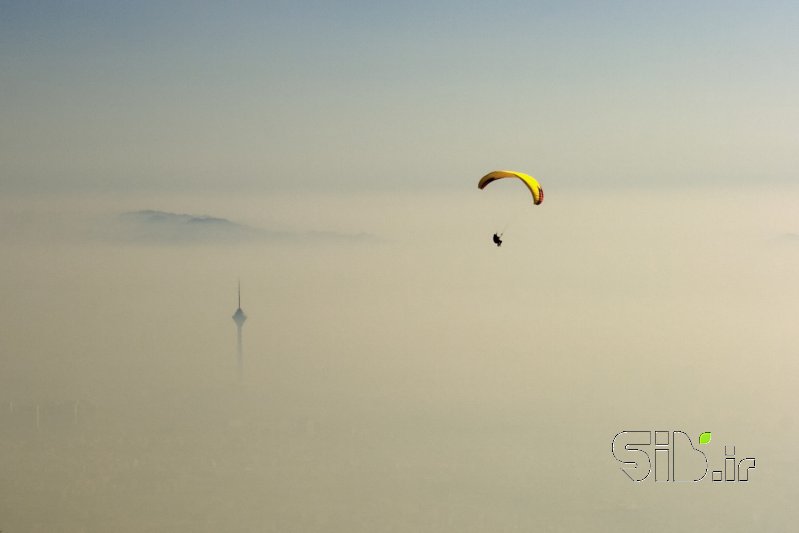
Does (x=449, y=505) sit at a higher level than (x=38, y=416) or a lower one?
lower

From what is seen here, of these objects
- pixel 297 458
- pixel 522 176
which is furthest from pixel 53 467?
pixel 522 176

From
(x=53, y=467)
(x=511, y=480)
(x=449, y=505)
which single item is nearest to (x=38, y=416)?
(x=53, y=467)

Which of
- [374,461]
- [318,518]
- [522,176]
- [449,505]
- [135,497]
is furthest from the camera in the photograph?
[374,461]

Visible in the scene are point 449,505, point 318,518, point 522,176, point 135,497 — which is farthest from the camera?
point 449,505

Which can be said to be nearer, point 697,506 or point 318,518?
point 318,518

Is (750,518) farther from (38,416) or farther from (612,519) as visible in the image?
(38,416)

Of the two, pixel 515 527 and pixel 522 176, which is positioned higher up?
pixel 522 176

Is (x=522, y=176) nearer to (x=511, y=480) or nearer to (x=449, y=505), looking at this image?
(x=449, y=505)

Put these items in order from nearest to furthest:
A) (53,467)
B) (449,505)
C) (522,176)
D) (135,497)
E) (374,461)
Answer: (522,176) < (135,497) < (449,505) < (53,467) < (374,461)

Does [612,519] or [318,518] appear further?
[612,519]

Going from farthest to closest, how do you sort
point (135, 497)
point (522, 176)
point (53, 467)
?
point (53, 467), point (135, 497), point (522, 176)
